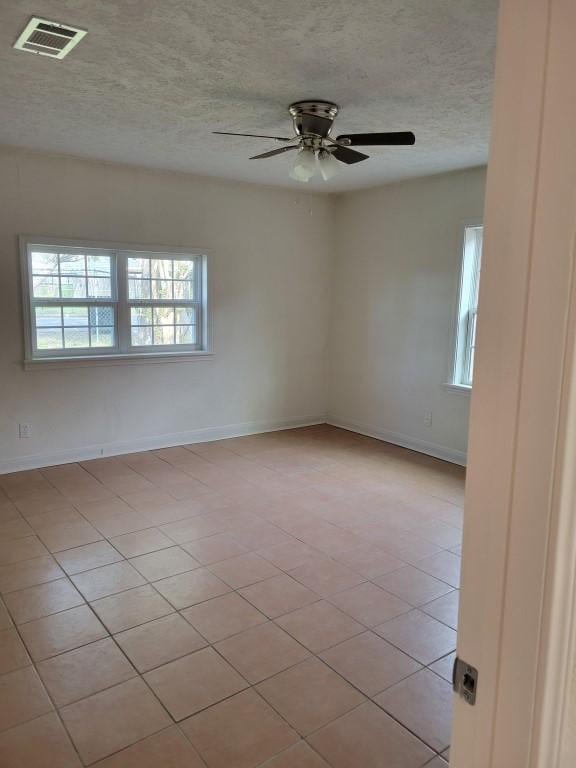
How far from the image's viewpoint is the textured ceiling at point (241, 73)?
217 centimetres

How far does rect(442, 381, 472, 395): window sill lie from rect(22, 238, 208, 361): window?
241 cm

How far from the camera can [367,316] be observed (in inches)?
237

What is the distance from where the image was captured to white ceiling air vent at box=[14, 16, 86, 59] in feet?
7.52

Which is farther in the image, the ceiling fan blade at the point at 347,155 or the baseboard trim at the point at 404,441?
the baseboard trim at the point at 404,441

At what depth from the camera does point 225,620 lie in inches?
105

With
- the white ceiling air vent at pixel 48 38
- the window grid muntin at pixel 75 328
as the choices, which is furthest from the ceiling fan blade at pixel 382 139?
the window grid muntin at pixel 75 328

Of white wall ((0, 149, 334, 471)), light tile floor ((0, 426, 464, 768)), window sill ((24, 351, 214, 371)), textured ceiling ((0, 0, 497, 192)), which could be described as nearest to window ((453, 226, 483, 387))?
textured ceiling ((0, 0, 497, 192))

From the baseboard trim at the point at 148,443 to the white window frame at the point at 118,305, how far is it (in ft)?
2.54

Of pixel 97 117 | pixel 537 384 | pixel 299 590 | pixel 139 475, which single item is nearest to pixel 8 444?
pixel 139 475

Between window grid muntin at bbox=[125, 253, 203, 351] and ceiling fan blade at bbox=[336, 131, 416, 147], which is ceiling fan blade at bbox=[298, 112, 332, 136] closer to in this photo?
ceiling fan blade at bbox=[336, 131, 416, 147]

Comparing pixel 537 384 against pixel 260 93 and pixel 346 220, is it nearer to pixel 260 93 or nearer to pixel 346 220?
pixel 260 93

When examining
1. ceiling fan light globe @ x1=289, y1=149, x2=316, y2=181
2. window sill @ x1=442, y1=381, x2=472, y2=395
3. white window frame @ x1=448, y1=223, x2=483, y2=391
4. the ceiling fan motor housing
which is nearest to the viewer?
the ceiling fan motor housing

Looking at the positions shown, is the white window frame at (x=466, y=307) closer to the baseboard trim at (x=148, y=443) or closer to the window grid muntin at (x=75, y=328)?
the baseboard trim at (x=148, y=443)

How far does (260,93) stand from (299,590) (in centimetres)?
269
